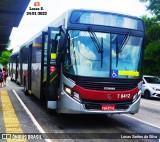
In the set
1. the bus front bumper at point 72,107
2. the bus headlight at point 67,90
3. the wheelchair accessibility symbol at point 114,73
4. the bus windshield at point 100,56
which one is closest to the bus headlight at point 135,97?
the bus front bumper at point 72,107

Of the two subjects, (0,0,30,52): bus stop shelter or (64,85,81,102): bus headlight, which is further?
(0,0,30,52): bus stop shelter

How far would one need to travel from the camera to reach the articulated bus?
9.71 m

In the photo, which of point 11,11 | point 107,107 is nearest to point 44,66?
point 107,107

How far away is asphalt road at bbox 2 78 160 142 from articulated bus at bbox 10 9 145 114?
1.90ft

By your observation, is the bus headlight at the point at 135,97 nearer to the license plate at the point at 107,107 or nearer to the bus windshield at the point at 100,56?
the bus windshield at the point at 100,56

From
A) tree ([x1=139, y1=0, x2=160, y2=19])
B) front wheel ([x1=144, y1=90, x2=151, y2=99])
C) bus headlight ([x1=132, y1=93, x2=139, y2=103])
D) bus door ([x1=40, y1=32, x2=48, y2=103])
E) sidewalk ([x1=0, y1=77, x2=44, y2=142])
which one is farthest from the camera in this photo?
tree ([x1=139, y1=0, x2=160, y2=19])

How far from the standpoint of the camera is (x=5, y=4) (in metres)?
22.1

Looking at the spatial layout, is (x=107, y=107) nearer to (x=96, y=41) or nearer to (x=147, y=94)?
(x=96, y=41)

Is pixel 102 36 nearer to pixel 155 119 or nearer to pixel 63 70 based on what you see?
pixel 63 70

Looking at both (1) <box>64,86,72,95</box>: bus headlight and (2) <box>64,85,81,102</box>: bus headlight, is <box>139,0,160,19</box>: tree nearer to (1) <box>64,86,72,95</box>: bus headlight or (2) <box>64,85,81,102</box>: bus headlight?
(1) <box>64,86,72,95</box>: bus headlight

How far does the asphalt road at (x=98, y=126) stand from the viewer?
8.99 m

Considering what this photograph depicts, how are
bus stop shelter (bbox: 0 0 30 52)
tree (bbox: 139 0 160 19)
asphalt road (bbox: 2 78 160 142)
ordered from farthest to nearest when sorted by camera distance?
1. tree (bbox: 139 0 160 19)
2. bus stop shelter (bbox: 0 0 30 52)
3. asphalt road (bbox: 2 78 160 142)

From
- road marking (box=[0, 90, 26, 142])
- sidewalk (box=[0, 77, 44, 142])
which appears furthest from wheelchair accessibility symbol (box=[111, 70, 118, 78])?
road marking (box=[0, 90, 26, 142])

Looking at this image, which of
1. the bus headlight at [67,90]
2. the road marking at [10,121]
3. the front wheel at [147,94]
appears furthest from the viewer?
the front wheel at [147,94]
